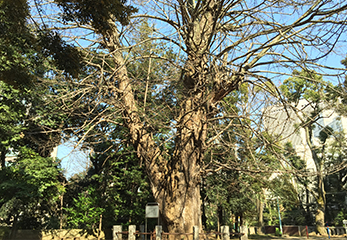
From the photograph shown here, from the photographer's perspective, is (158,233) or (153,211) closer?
(158,233)

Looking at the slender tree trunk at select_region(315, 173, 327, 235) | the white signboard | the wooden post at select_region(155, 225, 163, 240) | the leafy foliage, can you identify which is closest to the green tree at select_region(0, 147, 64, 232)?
the white signboard

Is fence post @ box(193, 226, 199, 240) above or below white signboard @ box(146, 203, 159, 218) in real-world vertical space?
below

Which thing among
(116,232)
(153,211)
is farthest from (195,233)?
(116,232)

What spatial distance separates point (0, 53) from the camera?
257 inches

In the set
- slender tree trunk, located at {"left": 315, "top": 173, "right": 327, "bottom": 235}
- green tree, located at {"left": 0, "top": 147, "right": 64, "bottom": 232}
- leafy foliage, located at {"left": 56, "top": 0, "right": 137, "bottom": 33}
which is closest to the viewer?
leafy foliage, located at {"left": 56, "top": 0, "right": 137, "bottom": 33}

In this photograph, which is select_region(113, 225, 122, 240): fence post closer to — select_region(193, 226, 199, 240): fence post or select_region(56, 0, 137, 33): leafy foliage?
select_region(193, 226, 199, 240): fence post

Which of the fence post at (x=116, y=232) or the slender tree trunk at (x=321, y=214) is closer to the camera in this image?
the fence post at (x=116, y=232)

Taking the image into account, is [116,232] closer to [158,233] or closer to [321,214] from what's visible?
[158,233]

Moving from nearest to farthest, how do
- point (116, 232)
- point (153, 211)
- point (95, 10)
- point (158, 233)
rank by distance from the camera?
point (95, 10)
point (158, 233)
point (153, 211)
point (116, 232)

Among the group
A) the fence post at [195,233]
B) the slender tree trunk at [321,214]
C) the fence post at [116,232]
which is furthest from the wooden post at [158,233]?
the slender tree trunk at [321,214]

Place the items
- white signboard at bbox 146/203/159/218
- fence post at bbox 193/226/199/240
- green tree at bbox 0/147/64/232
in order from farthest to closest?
green tree at bbox 0/147/64/232
white signboard at bbox 146/203/159/218
fence post at bbox 193/226/199/240

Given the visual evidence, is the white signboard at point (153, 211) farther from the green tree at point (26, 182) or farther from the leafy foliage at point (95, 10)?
the green tree at point (26, 182)

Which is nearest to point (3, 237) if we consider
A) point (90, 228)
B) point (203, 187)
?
point (90, 228)

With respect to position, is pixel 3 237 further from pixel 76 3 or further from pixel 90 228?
pixel 76 3
